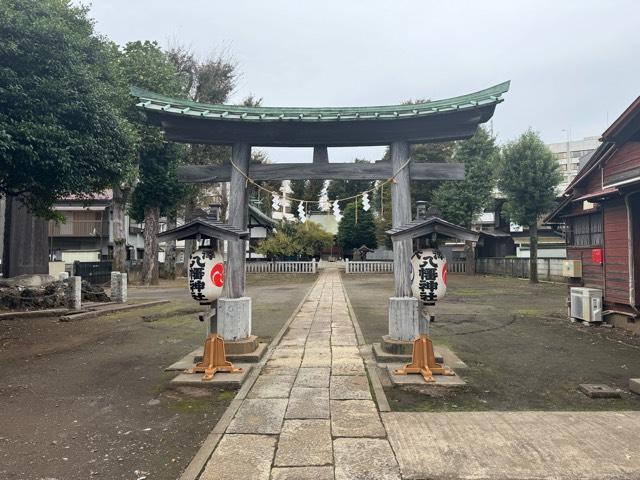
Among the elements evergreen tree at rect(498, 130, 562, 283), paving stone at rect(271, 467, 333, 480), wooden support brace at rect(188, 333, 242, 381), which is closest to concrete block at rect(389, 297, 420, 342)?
wooden support brace at rect(188, 333, 242, 381)

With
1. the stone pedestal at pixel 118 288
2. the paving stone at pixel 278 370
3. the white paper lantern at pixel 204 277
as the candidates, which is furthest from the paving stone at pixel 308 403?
the stone pedestal at pixel 118 288

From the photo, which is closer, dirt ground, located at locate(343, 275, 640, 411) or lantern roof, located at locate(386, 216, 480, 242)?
dirt ground, located at locate(343, 275, 640, 411)

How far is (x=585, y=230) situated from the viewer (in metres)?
14.4

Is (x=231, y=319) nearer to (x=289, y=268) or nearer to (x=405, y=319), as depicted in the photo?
(x=405, y=319)

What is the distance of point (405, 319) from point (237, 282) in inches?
132

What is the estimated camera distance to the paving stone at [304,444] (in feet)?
13.1

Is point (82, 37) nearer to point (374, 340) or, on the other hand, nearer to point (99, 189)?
point (99, 189)

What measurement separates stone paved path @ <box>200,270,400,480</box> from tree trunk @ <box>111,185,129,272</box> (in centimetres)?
1671

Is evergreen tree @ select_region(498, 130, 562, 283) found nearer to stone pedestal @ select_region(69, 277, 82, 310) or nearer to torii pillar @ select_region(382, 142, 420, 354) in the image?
torii pillar @ select_region(382, 142, 420, 354)

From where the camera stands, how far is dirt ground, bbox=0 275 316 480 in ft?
13.4

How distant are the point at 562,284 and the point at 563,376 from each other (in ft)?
65.1

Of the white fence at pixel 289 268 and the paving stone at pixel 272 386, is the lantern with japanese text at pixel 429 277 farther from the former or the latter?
the white fence at pixel 289 268

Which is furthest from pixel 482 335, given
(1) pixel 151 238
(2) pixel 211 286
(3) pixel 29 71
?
(1) pixel 151 238

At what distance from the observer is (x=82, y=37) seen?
11.2 meters
